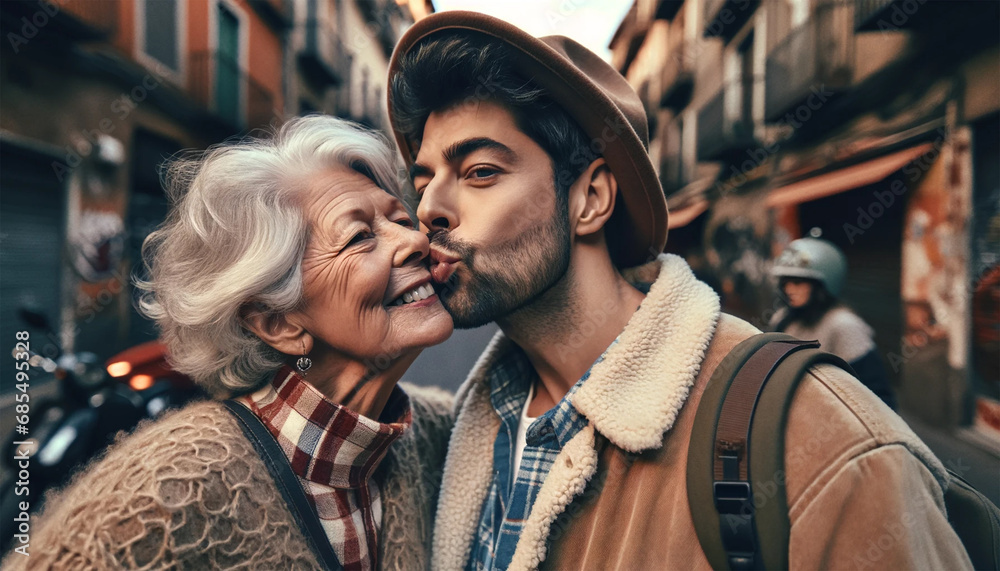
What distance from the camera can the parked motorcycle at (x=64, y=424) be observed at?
2814 mm

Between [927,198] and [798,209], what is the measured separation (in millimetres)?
2538

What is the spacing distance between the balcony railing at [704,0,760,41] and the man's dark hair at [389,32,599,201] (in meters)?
8.43

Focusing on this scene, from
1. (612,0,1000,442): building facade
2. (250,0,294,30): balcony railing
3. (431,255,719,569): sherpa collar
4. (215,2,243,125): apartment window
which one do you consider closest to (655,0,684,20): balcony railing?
(612,0,1000,442): building facade

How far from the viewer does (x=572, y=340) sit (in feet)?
5.46

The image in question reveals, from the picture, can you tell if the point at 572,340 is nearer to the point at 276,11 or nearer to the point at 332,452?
the point at 332,452

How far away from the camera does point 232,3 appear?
9.57m

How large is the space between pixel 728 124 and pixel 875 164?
3688mm

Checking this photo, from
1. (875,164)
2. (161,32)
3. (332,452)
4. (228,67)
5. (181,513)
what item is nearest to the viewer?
(181,513)

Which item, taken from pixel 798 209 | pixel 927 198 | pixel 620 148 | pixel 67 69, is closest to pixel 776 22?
pixel 798 209

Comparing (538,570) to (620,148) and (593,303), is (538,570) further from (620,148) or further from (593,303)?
(620,148)

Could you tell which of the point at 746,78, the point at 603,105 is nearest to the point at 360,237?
the point at 603,105

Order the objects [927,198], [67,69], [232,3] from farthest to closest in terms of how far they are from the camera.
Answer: [232,3] → [67,69] → [927,198]

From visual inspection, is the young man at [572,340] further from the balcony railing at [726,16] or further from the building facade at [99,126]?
the balcony railing at [726,16]

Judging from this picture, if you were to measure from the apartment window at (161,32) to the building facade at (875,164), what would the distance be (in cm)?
633
